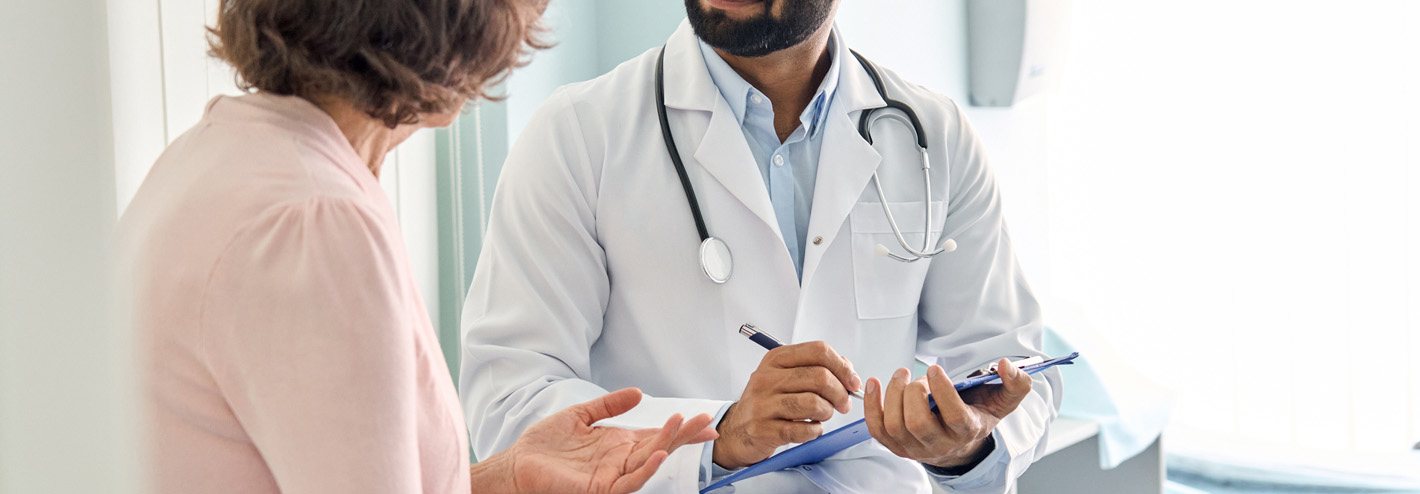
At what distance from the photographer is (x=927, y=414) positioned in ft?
3.89

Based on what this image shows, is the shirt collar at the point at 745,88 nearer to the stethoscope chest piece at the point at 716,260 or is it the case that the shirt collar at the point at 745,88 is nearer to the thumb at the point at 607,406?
the stethoscope chest piece at the point at 716,260

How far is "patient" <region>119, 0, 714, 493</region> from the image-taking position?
0.64 metres

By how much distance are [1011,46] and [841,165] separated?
4.20 feet

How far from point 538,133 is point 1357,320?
2319mm

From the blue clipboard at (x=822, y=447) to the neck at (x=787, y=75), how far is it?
16.3 inches

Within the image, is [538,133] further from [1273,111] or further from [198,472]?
[1273,111]

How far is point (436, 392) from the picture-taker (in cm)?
76

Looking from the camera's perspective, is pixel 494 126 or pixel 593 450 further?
pixel 494 126

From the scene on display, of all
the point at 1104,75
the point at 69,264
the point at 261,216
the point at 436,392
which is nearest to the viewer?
the point at 69,264

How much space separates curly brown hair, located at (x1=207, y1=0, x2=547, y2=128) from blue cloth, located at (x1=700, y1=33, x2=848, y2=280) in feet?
2.20

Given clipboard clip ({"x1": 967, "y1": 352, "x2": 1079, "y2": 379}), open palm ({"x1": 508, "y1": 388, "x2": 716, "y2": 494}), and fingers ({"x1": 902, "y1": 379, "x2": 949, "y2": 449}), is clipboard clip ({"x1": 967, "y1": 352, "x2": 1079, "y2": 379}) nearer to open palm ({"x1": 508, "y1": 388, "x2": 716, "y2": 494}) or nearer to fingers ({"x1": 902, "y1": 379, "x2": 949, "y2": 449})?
fingers ({"x1": 902, "y1": 379, "x2": 949, "y2": 449})

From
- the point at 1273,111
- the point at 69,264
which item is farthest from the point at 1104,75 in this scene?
the point at 69,264

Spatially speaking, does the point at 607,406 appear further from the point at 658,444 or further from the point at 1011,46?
the point at 1011,46

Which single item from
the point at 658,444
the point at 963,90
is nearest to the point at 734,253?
the point at 658,444
